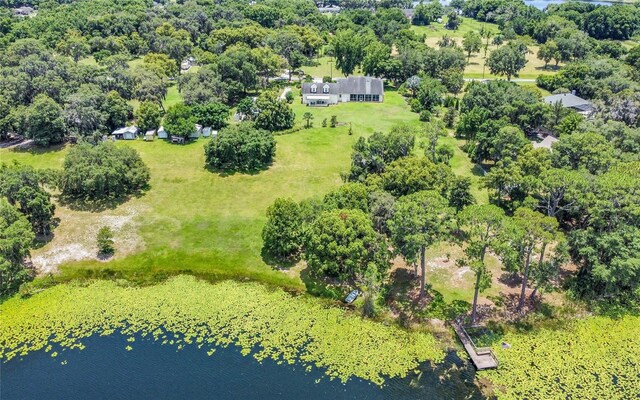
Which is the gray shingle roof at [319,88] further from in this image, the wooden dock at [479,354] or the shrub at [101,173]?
the wooden dock at [479,354]

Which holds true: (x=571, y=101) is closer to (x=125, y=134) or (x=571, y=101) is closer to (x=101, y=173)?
(x=125, y=134)

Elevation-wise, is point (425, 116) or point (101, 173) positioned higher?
point (425, 116)

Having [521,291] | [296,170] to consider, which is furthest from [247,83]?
[521,291]

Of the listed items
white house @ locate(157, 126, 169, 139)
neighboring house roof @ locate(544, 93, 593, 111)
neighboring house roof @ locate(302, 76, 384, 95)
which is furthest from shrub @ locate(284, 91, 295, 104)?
neighboring house roof @ locate(544, 93, 593, 111)

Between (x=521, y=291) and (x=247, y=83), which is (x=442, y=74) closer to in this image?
(x=247, y=83)

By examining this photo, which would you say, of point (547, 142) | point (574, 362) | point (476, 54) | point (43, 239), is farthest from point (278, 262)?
point (476, 54)

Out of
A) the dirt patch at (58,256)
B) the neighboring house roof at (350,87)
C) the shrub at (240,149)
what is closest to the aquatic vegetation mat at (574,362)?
the dirt patch at (58,256)

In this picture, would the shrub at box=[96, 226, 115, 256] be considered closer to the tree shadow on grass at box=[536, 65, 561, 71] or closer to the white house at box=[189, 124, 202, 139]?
the white house at box=[189, 124, 202, 139]
